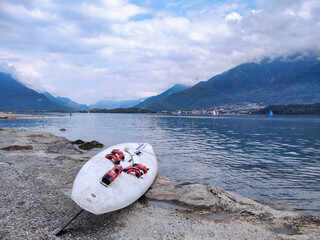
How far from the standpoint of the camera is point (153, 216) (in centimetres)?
891

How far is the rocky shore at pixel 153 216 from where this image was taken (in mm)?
7309

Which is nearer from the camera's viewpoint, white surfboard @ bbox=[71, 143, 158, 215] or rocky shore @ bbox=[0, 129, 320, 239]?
rocky shore @ bbox=[0, 129, 320, 239]

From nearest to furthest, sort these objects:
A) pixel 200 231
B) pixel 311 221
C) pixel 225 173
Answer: pixel 200 231 → pixel 311 221 → pixel 225 173

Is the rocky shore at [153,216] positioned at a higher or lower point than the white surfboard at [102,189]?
lower

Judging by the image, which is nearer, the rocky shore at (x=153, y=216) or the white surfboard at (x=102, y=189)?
the rocky shore at (x=153, y=216)

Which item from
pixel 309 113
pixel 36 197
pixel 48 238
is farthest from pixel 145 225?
pixel 309 113

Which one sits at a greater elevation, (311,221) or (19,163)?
(19,163)

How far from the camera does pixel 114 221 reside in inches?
322

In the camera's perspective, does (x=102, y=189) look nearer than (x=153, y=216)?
Yes

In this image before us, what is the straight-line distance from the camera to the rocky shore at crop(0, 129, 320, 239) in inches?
288

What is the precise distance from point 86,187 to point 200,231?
14.7 feet

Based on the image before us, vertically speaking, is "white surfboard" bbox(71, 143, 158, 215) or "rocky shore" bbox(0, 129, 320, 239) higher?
"white surfboard" bbox(71, 143, 158, 215)

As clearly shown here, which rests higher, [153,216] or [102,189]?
[102,189]

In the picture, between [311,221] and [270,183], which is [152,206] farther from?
[270,183]
